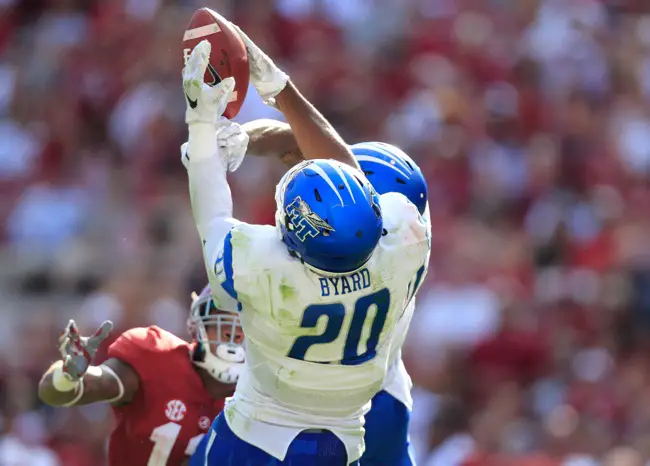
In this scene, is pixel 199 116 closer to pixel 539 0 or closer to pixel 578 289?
pixel 578 289

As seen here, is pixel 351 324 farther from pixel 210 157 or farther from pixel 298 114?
pixel 298 114

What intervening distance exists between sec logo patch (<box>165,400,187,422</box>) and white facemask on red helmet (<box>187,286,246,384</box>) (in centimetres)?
16

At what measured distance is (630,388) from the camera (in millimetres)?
7961

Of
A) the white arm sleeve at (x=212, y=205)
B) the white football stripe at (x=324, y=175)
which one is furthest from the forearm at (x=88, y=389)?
the white football stripe at (x=324, y=175)

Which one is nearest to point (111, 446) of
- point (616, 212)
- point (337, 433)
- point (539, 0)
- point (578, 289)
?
point (337, 433)

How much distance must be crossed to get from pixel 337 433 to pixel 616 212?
18.3ft

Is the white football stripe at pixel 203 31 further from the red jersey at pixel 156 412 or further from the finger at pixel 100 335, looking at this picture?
the red jersey at pixel 156 412

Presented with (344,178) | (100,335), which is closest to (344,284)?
Result: (344,178)

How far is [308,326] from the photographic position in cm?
356

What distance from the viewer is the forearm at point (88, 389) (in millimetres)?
4002

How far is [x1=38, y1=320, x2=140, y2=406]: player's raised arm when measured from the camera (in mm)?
3881

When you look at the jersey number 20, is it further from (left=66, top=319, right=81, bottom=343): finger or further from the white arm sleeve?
(left=66, top=319, right=81, bottom=343): finger

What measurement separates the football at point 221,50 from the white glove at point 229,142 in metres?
0.10

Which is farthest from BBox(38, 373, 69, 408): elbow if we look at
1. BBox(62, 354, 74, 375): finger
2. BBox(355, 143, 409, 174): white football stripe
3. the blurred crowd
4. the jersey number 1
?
the blurred crowd
